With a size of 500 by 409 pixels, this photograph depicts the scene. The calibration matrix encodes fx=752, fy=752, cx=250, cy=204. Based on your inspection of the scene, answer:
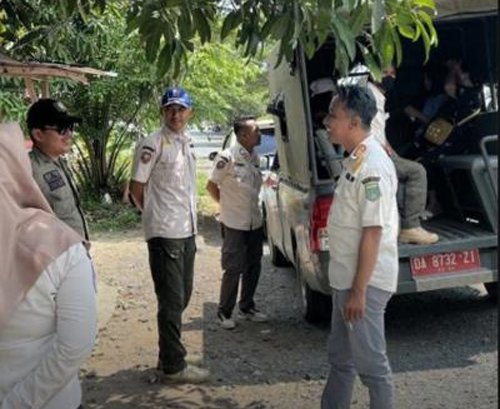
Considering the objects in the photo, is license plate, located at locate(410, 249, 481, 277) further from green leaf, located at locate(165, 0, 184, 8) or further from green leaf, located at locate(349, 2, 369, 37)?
green leaf, located at locate(165, 0, 184, 8)

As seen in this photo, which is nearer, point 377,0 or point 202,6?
point 377,0

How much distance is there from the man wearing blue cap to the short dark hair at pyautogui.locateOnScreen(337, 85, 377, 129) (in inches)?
63.5

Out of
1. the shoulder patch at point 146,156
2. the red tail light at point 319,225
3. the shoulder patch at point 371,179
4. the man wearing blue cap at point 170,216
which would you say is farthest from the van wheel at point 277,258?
the shoulder patch at point 371,179

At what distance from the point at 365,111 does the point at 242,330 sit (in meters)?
3.22

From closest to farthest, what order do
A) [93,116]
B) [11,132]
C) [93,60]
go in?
[11,132] → [93,60] → [93,116]

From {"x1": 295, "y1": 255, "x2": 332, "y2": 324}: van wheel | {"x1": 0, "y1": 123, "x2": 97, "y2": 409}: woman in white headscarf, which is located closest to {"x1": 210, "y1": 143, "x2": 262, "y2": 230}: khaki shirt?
{"x1": 295, "y1": 255, "x2": 332, "y2": 324}: van wheel

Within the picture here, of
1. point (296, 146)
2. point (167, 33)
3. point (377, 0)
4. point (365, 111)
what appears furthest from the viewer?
point (296, 146)

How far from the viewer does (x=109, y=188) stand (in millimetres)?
14547

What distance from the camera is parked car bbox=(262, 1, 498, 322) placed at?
17.6 ft

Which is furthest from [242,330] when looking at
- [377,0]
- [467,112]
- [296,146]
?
[377,0]

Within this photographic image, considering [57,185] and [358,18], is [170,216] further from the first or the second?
[358,18]

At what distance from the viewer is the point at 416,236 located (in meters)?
5.45

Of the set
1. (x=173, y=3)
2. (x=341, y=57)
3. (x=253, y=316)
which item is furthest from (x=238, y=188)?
(x=341, y=57)

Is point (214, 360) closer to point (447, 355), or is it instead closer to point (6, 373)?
point (447, 355)
